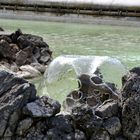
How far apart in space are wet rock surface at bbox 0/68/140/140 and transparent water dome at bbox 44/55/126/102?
375 centimetres

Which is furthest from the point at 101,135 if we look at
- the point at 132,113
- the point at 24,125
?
the point at 24,125

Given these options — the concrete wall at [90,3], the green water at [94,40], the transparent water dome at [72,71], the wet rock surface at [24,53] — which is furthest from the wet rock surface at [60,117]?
the concrete wall at [90,3]

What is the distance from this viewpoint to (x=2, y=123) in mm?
5457

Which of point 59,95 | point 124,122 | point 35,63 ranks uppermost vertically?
point 124,122

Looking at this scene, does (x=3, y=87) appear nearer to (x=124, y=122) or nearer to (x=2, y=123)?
(x=2, y=123)

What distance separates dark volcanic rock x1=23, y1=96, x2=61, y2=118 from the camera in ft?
18.0

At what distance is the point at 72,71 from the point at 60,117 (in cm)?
494

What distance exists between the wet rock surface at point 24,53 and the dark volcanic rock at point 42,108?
7.51 m

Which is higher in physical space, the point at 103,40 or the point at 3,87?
the point at 3,87

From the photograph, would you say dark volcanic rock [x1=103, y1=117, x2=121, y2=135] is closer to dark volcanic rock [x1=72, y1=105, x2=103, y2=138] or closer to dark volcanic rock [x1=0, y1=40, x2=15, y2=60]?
dark volcanic rock [x1=72, y1=105, x2=103, y2=138]

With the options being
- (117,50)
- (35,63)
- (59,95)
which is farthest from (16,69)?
(117,50)

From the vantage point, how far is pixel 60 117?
559 centimetres

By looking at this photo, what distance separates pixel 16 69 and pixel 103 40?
8.29 metres

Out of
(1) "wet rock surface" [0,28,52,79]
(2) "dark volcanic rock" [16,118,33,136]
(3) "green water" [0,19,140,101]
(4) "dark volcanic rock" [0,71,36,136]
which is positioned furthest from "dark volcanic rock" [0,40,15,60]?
(2) "dark volcanic rock" [16,118,33,136]
